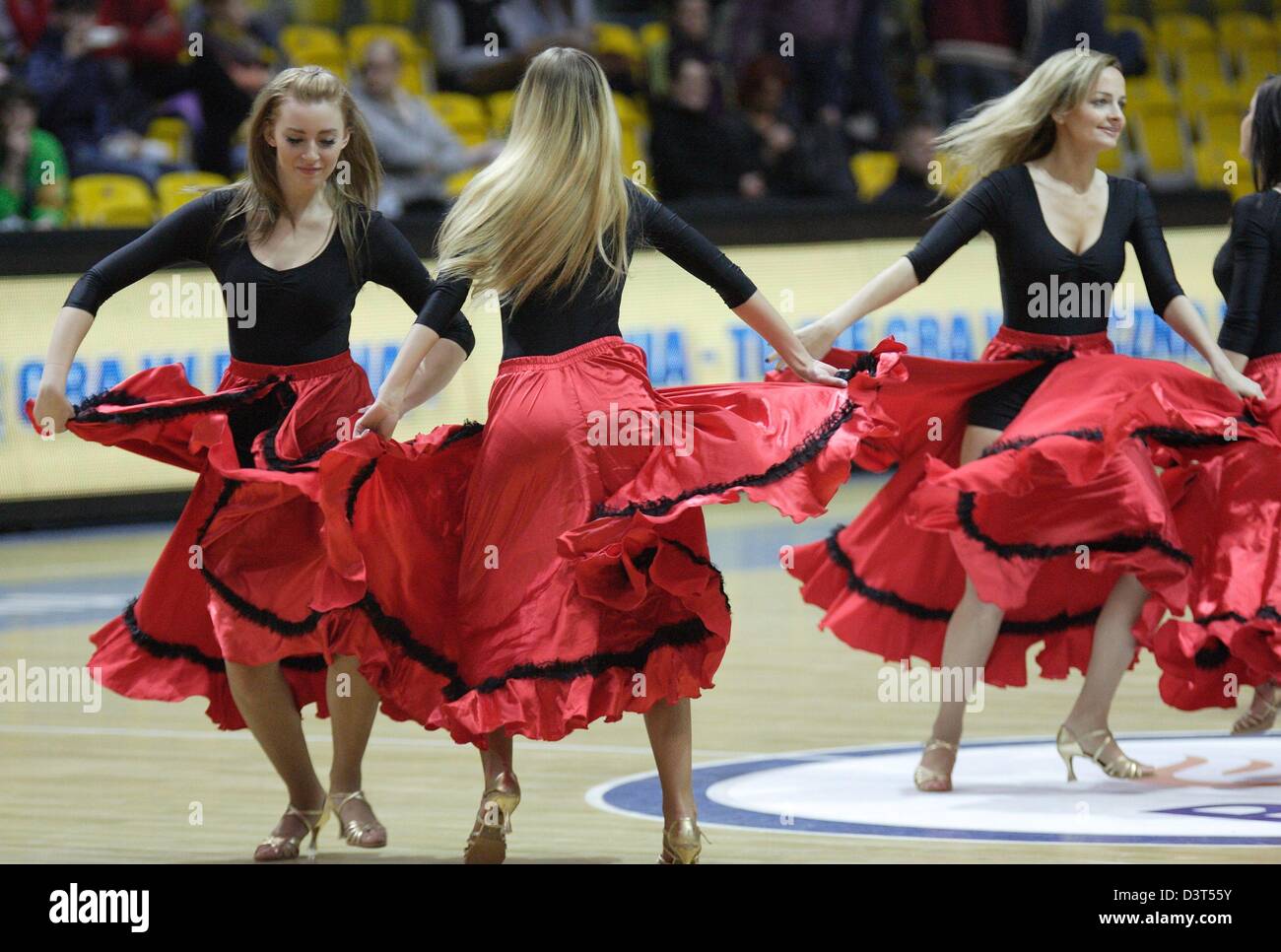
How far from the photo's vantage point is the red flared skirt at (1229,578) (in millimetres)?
6004

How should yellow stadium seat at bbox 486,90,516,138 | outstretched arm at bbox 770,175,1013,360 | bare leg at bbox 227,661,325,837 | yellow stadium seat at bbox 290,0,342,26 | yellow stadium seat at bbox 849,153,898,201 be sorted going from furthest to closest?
yellow stadium seat at bbox 849,153,898,201 < yellow stadium seat at bbox 290,0,342,26 < yellow stadium seat at bbox 486,90,516,138 < outstretched arm at bbox 770,175,1013,360 < bare leg at bbox 227,661,325,837

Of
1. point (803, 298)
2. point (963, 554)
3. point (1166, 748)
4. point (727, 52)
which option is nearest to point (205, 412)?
point (963, 554)

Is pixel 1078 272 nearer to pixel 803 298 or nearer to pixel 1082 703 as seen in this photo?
pixel 1082 703

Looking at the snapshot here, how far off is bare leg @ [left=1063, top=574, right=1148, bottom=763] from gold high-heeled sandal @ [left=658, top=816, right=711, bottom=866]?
1493 millimetres

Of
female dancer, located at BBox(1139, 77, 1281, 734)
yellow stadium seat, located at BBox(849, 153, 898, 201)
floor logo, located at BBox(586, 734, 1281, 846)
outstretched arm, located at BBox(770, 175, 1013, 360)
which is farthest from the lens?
yellow stadium seat, located at BBox(849, 153, 898, 201)

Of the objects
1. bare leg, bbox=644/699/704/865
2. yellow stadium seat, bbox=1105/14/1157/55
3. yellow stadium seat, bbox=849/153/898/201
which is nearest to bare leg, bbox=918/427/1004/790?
bare leg, bbox=644/699/704/865

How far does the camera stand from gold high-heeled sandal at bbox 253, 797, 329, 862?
529 cm

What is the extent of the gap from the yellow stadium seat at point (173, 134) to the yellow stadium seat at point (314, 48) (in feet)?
3.18

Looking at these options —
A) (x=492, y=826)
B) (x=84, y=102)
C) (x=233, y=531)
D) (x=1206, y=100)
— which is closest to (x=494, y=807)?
(x=492, y=826)

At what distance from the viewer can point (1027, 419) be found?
19.5ft

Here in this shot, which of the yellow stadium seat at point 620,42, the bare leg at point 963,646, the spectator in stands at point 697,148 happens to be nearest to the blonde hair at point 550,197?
the bare leg at point 963,646

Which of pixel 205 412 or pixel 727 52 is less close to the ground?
pixel 727 52

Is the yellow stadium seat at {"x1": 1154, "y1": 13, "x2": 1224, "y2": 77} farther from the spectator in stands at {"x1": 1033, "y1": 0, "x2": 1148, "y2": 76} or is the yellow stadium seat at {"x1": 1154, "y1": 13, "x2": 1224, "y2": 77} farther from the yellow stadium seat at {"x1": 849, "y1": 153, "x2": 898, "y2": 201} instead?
the yellow stadium seat at {"x1": 849, "y1": 153, "x2": 898, "y2": 201}
